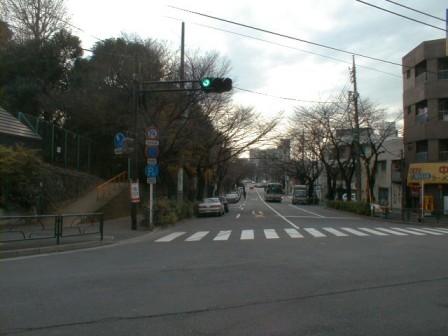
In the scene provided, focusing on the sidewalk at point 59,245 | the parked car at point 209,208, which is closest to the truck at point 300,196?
the parked car at point 209,208

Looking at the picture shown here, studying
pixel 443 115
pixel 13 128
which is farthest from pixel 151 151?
pixel 443 115

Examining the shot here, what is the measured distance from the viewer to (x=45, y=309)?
7.02 m

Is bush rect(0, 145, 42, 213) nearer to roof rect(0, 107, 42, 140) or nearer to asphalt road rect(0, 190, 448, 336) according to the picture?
roof rect(0, 107, 42, 140)

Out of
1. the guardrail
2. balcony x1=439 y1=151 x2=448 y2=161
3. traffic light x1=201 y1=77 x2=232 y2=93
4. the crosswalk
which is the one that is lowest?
the crosswalk

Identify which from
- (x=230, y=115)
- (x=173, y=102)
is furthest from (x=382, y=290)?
(x=230, y=115)

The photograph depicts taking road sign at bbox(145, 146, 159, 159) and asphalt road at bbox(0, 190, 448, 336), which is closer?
asphalt road at bbox(0, 190, 448, 336)

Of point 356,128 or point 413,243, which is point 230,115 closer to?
point 356,128

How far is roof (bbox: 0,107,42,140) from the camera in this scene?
929 inches

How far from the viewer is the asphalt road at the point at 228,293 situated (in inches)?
244

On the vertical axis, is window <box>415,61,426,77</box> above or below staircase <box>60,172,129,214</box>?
above

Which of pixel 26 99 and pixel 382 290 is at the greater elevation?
pixel 26 99

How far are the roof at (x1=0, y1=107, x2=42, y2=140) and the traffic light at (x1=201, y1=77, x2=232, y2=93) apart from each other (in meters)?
11.5

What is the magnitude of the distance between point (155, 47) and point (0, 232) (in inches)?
734

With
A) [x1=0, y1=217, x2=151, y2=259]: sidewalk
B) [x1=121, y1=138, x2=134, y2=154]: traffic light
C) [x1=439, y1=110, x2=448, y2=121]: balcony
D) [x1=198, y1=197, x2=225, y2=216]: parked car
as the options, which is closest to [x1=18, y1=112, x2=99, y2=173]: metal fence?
[x1=198, y1=197, x2=225, y2=216]: parked car
